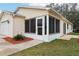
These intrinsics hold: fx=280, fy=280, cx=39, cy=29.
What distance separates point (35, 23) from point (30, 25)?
0.94 feet

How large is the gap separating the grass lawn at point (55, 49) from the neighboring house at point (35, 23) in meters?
0.30

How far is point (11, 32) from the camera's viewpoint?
10.0m

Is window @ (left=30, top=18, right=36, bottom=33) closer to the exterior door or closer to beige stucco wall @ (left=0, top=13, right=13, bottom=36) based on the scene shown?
beige stucco wall @ (left=0, top=13, right=13, bottom=36)

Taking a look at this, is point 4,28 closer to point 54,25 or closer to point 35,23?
point 35,23

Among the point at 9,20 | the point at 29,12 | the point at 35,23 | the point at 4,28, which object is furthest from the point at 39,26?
the point at 4,28

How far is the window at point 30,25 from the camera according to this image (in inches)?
411

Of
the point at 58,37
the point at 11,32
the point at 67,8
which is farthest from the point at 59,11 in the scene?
the point at 11,32

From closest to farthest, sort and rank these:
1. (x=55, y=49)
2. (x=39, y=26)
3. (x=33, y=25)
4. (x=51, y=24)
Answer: (x=55, y=49) < (x=33, y=25) < (x=39, y=26) < (x=51, y=24)

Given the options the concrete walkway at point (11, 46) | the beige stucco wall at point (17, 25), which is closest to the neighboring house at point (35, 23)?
the beige stucco wall at point (17, 25)

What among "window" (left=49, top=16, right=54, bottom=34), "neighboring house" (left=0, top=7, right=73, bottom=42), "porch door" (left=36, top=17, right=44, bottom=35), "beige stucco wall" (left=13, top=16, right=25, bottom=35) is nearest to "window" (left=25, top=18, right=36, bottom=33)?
"neighboring house" (left=0, top=7, right=73, bottom=42)

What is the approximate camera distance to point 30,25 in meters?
10.5

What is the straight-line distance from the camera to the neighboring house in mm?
10102

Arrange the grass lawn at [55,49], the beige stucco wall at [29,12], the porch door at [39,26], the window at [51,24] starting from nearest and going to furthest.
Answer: the grass lawn at [55,49]
the beige stucco wall at [29,12]
the porch door at [39,26]
the window at [51,24]

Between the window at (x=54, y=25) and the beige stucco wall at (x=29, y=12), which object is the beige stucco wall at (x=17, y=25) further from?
the window at (x=54, y=25)
